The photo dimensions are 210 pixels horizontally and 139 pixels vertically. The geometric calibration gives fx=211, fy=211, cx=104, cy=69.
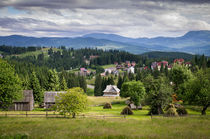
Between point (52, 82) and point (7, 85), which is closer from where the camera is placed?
point (7, 85)

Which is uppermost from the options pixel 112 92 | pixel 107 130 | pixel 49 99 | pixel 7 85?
pixel 7 85

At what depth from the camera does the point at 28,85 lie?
66.6m

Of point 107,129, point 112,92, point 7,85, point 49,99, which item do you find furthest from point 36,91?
point 112,92

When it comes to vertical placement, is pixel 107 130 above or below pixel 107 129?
above

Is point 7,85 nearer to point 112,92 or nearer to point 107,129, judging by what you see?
point 107,129

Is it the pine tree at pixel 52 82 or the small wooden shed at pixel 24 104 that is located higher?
the pine tree at pixel 52 82

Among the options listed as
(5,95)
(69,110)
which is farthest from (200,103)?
(5,95)

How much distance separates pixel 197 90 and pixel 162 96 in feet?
25.3

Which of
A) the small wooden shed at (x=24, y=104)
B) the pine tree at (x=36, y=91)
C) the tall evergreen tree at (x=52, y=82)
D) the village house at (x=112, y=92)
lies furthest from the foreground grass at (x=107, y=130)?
the village house at (x=112, y=92)

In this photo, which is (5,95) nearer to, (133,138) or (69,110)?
(69,110)

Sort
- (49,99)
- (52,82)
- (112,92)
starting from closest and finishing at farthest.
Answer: (49,99) < (52,82) < (112,92)

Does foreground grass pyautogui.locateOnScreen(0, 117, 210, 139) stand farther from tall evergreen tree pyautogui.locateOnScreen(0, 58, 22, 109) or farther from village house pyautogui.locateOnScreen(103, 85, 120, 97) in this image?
village house pyautogui.locateOnScreen(103, 85, 120, 97)

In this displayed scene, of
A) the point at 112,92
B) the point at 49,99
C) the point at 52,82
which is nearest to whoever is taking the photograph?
the point at 49,99

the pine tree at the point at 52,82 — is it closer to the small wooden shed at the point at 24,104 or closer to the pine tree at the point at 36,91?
the pine tree at the point at 36,91
